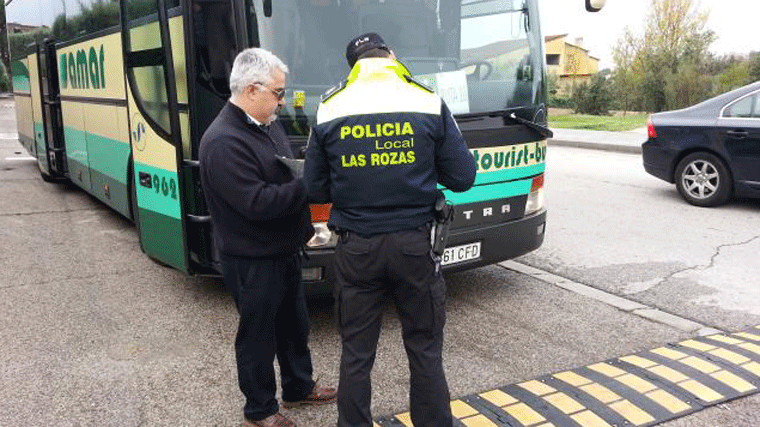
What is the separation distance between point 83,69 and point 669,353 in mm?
6029

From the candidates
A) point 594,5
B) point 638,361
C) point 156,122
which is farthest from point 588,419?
point 156,122

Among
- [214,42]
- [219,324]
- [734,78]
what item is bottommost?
[219,324]

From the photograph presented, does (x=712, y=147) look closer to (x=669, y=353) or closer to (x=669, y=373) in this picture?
(x=669, y=353)

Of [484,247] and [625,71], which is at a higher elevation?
[625,71]

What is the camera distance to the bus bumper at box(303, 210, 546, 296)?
13.6ft

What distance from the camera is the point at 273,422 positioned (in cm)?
315

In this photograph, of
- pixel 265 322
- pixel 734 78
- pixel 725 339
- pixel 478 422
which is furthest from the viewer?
pixel 734 78

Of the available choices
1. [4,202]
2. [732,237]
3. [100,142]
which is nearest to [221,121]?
[100,142]

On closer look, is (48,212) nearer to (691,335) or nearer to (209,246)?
(209,246)

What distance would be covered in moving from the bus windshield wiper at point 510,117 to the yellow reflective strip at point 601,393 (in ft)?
6.10

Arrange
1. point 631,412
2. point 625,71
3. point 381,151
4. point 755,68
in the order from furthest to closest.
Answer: point 625,71, point 755,68, point 631,412, point 381,151

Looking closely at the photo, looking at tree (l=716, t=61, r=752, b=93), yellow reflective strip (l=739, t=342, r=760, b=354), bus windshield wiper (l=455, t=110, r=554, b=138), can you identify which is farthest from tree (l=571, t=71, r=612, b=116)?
yellow reflective strip (l=739, t=342, r=760, b=354)

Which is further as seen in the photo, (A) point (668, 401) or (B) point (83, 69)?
(B) point (83, 69)

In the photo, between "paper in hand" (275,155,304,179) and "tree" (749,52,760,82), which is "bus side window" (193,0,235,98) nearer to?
"paper in hand" (275,155,304,179)
